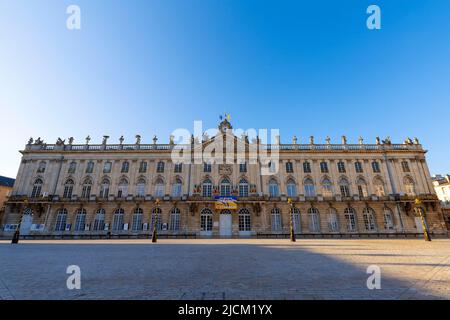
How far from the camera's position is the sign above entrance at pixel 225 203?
1202 inches

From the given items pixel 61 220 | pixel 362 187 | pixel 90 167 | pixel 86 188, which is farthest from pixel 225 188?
pixel 61 220

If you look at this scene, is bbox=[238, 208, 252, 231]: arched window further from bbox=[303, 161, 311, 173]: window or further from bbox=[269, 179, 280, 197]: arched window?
bbox=[303, 161, 311, 173]: window

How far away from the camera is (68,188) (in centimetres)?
3328

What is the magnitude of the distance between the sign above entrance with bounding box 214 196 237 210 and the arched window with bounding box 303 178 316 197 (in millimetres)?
11150

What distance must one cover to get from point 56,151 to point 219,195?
26.9 meters

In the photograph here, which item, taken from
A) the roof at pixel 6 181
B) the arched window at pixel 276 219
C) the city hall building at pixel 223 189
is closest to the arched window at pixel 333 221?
the city hall building at pixel 223 189

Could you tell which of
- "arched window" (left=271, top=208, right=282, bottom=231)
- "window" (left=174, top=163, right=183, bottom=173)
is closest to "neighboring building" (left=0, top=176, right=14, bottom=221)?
"window" (left=174, top=163, right=183, bottom=173)

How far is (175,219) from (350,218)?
82.4ft

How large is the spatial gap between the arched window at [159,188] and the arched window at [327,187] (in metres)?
24.3

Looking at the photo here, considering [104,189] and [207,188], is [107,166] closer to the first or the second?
[104,189]

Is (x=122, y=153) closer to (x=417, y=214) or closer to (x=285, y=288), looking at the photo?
(x=285, y=288)

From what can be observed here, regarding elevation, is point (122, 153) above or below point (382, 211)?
above
